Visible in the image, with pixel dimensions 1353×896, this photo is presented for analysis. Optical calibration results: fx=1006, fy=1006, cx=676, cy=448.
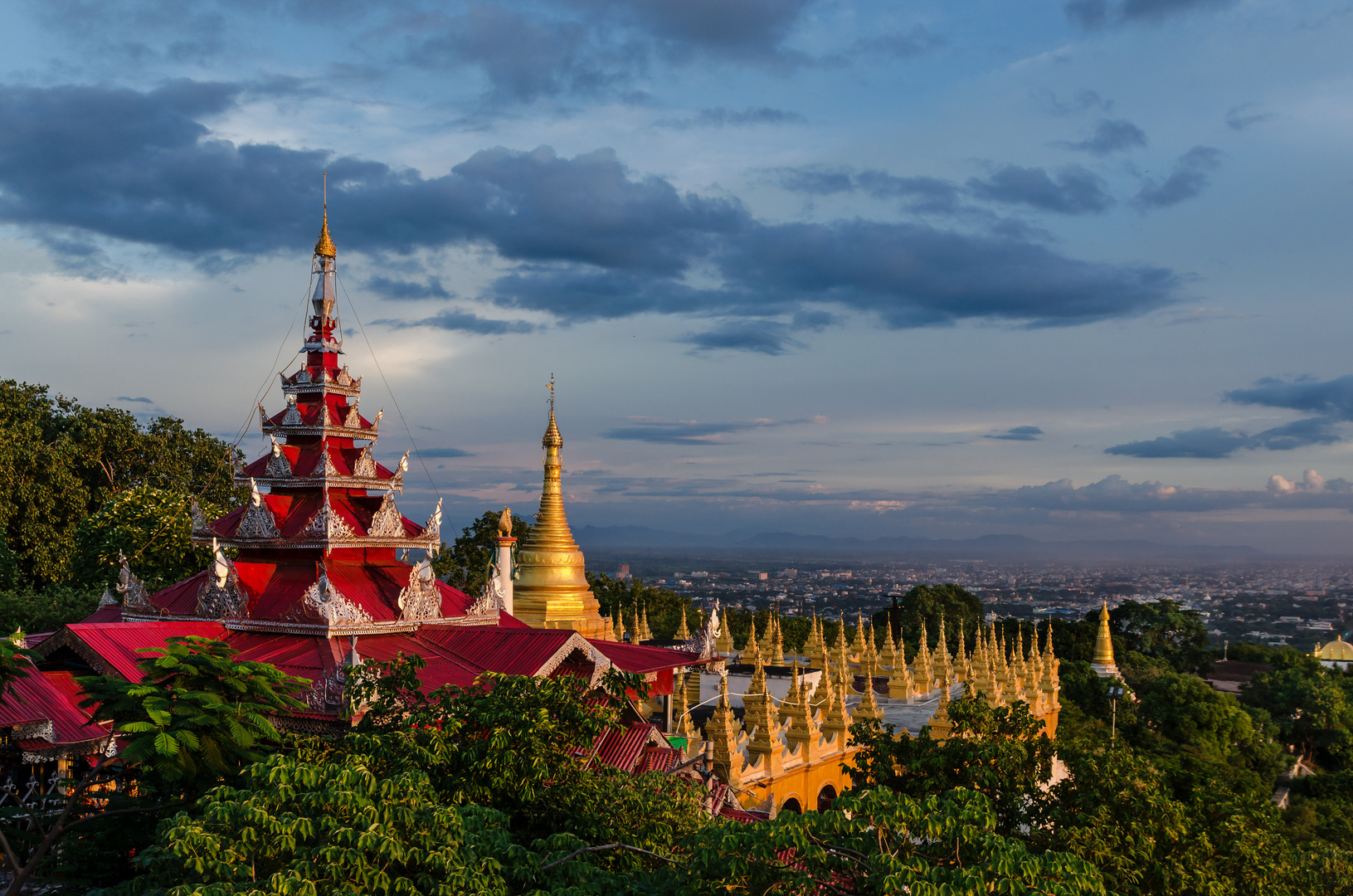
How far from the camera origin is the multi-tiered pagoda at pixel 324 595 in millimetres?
17984

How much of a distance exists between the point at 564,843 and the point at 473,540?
4982cm

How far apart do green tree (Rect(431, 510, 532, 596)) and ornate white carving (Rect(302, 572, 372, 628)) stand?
1428 inches

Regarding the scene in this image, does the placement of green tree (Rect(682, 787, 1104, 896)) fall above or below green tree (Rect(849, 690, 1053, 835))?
above

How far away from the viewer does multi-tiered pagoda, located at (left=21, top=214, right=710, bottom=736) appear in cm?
1798

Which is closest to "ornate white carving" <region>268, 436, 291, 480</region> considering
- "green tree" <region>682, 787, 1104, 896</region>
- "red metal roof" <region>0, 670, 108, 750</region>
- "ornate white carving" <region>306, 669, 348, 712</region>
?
"ornate white carving" <region>306, 669, 348, 712</region>

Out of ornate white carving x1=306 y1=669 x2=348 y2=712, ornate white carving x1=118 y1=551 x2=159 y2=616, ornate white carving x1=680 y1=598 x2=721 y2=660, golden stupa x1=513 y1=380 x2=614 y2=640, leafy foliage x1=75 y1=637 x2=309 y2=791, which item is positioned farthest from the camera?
golden stupa x1=513 y1=380 x2=614 y2=640

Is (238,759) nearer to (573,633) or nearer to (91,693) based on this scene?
(91,693)

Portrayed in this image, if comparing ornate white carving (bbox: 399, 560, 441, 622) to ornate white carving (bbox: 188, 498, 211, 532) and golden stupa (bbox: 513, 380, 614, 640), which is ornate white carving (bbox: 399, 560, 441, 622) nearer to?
ornate white carving (bbox: 188, 498, 211, 532)

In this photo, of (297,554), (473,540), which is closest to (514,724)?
(297,554)

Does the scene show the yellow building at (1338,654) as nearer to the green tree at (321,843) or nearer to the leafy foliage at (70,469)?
the leafy foliage at (70,469)

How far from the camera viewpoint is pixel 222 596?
19828mm

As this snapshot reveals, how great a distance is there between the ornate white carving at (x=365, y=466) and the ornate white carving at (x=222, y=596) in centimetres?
322

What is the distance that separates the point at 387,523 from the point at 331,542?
4.35 ft

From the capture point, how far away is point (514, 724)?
13016mm
